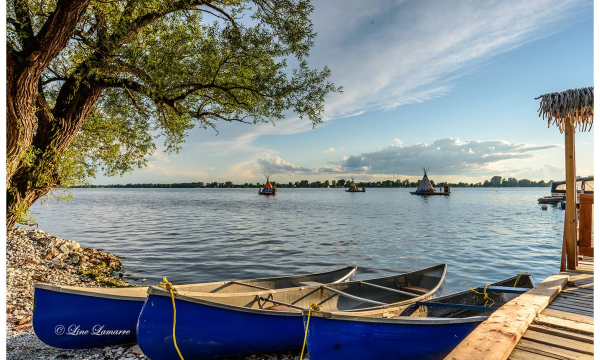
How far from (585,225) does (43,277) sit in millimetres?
13896

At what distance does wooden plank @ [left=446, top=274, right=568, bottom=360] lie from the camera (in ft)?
10.1

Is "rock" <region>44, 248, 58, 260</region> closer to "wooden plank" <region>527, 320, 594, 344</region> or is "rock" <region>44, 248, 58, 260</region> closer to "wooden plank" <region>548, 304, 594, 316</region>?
"wooden plank" <region>527, 320, 594, 344</region>

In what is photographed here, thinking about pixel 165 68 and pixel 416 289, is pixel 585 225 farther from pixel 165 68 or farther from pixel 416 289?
pixel 165 68

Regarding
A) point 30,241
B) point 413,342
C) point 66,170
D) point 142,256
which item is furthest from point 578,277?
point 30,241

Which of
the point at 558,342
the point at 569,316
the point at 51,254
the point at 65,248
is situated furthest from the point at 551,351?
the point at 65,248

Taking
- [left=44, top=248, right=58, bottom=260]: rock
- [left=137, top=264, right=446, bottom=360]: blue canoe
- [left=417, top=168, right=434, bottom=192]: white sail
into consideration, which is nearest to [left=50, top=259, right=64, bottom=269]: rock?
[left=44, top=248, right=58, bottom=260]: rock

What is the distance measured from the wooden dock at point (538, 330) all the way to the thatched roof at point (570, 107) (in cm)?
374

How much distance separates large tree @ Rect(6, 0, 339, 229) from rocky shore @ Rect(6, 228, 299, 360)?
1867 millimetres

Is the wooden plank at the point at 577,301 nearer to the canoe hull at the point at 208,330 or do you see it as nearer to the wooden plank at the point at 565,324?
the wooden plank at the point at 565,324

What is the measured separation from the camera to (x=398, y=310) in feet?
19.7

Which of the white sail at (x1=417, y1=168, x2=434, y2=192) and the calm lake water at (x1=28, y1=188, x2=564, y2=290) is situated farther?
the white sail at (x1=417, y1=168, x2=434, y2=192)

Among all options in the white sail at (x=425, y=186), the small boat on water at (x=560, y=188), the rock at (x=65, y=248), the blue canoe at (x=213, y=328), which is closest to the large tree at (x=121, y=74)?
the rock at (x=65, y=248)

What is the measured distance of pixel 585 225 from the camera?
7723mm

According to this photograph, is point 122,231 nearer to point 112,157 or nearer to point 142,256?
point 142,256
